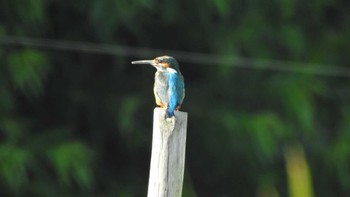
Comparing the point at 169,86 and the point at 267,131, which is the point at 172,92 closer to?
the point at 169,86

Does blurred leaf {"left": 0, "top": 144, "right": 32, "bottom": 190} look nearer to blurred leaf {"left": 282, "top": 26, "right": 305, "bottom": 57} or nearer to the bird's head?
blurred leaf {"left": 282, "top": 26, "right": 305, "bottom": 57}

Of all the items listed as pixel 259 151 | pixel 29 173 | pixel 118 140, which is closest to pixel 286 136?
pixel 259 151

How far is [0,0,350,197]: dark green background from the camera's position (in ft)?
28.7

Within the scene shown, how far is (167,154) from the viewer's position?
171 inches

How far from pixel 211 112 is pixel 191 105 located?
6.0 inches

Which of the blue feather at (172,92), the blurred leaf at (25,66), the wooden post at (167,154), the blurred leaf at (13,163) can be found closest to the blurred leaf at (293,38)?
the blurred leaf at (25,66)

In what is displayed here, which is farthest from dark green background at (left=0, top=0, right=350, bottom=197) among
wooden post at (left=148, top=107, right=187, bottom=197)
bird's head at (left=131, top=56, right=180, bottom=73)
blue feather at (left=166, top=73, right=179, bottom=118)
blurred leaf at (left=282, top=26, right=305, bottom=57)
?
wooden post at (left=148, top=107, right=187, bottom=197)

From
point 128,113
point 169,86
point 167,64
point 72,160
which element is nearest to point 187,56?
point 128,113

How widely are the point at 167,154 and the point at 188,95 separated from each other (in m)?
5.34

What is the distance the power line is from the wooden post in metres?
4.27

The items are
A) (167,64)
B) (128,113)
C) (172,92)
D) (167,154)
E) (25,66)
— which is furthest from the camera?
(128,113)

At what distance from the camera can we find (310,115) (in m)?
9.62

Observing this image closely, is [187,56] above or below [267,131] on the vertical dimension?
above

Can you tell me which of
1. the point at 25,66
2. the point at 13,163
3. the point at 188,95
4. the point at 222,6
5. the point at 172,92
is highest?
the point at 222,6
